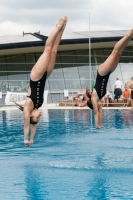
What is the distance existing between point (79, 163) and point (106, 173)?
3.76ft

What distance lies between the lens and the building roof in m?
36.0

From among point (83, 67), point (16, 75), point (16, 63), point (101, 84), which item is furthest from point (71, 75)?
point (101, 84)

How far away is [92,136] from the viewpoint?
15.4 m

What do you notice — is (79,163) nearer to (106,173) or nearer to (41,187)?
(106,173)

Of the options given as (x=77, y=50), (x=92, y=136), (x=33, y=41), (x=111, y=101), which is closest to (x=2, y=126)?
(x=92, y=136)

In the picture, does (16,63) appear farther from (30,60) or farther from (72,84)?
(72,84)

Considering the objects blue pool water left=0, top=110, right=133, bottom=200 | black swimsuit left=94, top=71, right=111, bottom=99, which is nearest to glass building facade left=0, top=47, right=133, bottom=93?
blue pool water left=0, top=110, right=133, bottom=200

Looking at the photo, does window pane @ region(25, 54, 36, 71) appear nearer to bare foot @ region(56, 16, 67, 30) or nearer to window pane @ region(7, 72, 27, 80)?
window pane @ region(7, 72, 27, 80)

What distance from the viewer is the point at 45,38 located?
1399 inches

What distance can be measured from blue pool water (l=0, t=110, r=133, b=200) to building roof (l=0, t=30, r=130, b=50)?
19.6m

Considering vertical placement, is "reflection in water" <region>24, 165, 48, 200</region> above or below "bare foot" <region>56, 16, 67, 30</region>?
below

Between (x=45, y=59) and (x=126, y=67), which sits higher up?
(x=126, y=67)

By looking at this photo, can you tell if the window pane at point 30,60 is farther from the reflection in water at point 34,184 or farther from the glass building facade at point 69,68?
the reflection in water at point 34,184

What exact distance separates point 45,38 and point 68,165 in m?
26.0
